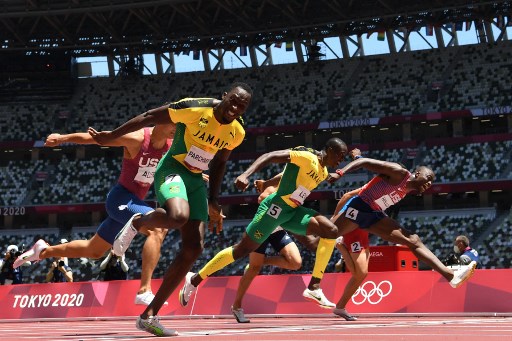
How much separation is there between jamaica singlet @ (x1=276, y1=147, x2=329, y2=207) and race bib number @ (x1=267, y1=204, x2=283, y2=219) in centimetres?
15

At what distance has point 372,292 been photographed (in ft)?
45.1

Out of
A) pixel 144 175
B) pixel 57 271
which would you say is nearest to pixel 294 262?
pixel 144 175

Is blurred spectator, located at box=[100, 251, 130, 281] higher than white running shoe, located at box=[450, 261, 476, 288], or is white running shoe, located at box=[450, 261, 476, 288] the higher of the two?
white running shoe, located at box=[450, 261, 476, 288]

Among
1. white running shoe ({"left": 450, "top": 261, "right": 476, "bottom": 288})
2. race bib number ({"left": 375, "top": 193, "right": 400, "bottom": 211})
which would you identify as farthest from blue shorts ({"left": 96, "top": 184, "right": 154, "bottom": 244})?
white running shoe ({"left": 450, "top": 261, "right": 476, "bottom": 288})

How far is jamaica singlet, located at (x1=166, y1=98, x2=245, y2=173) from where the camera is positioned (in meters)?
7.79

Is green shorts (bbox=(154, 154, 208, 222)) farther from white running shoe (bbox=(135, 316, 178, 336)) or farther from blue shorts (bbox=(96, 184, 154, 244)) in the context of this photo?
blue shorts (bbox=(96, 184, 154, 244))

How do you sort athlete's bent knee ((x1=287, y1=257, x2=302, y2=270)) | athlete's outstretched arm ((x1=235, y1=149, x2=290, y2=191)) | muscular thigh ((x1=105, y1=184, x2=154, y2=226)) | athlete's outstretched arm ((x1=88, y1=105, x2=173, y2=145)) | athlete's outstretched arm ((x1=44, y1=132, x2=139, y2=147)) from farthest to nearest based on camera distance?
athlete's bent knee ((x1=287, y1=257, x2=302, y2=270)), muscular thigh ((x1=105, y1=184, x2=154, y2=226)), athlete's outstretched arm ((x1=44, y1=132, x2=139, y2=147)), athlete's outstretched arm ((x1=235, y1=149, x2=290, y2=191)), athlete's outstretched arm ((x1=88, y1=105, x2=173, y2=145))

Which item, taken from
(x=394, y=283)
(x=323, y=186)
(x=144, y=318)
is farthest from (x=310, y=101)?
(x=144, y=318)

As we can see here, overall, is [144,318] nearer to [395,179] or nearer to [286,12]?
[395,179]

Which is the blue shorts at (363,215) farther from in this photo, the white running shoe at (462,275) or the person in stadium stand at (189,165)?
the person in stadium stand at (189,165)

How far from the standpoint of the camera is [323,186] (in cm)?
4719

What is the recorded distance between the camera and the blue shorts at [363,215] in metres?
12.0

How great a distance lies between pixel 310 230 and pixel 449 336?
4.32m

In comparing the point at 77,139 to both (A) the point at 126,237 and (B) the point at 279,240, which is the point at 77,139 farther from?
(B) the point at 279,240
